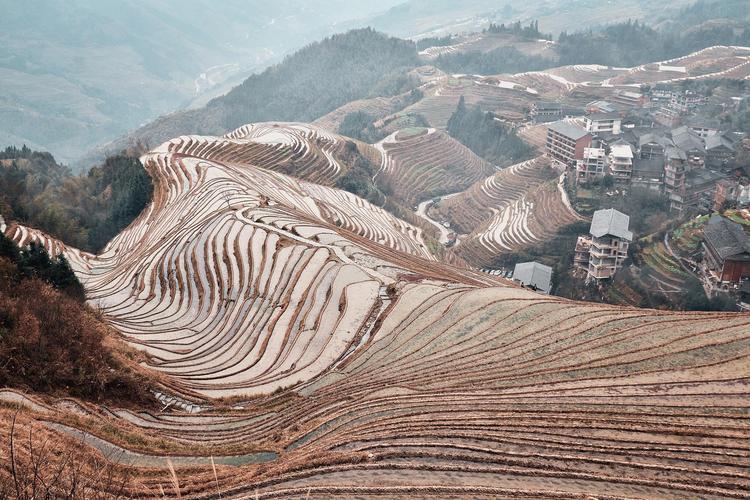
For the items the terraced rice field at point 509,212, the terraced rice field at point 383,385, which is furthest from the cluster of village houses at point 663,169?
the terraced rice field at point 383,385

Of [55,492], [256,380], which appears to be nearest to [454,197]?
[256,380]

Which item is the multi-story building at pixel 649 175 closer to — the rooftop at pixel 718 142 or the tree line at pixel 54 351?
the rooftop at pixel 718 142

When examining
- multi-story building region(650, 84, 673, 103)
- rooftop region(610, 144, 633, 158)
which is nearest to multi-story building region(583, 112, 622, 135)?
rooftop region(610, 144, 633, 158)

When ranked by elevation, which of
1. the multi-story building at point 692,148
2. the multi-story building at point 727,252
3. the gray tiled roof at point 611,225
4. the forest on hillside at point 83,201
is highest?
the multi-story building at point 692,148

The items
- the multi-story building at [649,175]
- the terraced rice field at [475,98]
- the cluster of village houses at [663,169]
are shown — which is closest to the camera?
the cluster of village houses at [663,169]

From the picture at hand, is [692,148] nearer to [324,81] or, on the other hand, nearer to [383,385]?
[383,385]

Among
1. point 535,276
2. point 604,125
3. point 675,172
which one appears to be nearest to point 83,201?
point 535,276

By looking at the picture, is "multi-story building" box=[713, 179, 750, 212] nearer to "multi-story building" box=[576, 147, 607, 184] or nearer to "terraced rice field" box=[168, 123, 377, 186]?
"multi-story building" box=[576, 147, 607, 184]
